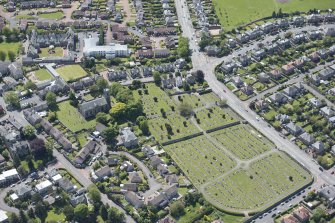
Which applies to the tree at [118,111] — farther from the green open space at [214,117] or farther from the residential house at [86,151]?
the green open space at [214,117]

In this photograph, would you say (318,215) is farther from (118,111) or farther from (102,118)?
(102,118)

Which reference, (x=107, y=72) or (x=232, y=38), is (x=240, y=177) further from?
(x=232, y=38)

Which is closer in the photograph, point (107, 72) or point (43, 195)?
point (43, 195)

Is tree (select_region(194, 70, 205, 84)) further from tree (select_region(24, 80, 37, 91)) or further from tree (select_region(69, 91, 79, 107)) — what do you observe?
tree (select_region(24, 80, 37, 91))

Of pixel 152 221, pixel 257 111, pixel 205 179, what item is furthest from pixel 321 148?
pixel 152 221

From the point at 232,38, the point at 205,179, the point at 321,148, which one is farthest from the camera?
the point at 232,38

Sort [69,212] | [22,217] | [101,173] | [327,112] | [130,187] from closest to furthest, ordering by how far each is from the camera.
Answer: [22,217] < [69,212] < [130,187] < [101,173] < [327,112]

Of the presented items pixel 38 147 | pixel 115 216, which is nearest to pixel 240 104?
pixel 115 216

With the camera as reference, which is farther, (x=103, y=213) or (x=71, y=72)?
(x=71, y=72)
